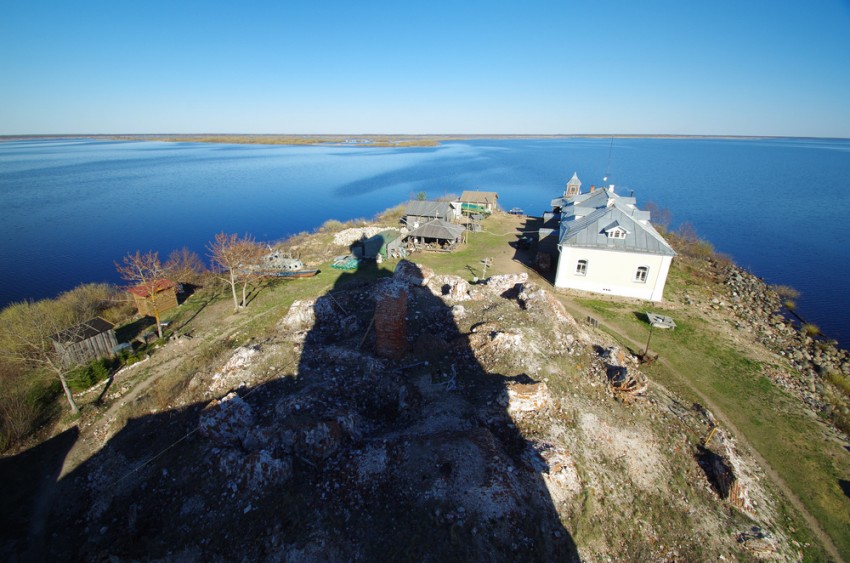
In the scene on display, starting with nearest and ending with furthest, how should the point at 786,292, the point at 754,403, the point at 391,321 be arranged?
the point at 391,321
the point at 754,403
the point at 786,292

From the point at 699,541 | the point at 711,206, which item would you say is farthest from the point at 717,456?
the point at 711,206

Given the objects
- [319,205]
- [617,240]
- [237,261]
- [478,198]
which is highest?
[617,240]

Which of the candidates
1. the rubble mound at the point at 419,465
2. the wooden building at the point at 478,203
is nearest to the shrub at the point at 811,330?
the rubble mound at the point at 419,465

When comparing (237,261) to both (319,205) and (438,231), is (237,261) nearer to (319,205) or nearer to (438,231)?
(438,231)

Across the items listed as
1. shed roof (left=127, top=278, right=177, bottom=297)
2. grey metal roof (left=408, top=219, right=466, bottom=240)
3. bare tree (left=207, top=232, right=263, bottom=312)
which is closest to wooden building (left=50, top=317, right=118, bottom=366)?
shed roof (left=127, top=278, right=177, bottom=297)

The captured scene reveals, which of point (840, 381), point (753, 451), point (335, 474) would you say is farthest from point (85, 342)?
point (840, 381)

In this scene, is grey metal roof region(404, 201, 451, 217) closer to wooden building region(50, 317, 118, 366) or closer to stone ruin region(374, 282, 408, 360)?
stone ruin region(374, 282, 408, 360)

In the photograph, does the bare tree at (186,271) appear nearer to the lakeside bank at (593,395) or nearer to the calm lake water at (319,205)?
the lakeside bank at (593,395)
